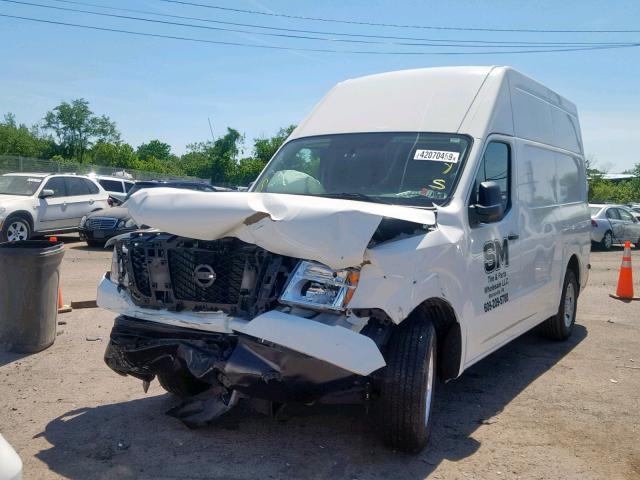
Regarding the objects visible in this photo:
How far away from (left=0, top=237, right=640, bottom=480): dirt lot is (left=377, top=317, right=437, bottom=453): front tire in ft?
0.80

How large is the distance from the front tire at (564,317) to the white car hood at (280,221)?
3871 mm

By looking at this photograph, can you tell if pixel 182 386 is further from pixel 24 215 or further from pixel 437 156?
pixel 24 215

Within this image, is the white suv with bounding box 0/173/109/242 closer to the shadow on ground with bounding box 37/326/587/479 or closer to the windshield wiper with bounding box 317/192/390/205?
the shadow on ground with bounding box 37/326/587/479

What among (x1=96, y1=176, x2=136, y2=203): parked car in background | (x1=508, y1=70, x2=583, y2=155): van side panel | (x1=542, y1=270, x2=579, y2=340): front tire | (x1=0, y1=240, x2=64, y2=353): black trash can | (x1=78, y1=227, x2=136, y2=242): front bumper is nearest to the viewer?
(x1=508, y1=70, x2=583, y2=155): van side panel

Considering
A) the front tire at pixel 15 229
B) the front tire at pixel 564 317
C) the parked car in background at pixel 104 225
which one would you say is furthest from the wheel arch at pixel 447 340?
the front tire at pixel 15 229

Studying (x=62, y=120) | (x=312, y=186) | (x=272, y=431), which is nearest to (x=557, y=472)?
(x=272, y=431)

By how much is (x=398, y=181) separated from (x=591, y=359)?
3419 mm

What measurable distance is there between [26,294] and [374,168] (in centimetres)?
350

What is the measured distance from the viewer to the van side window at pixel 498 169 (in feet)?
16.4

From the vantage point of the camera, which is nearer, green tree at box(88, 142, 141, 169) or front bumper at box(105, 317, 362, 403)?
front bumper at box(105, 317, 362, 403)

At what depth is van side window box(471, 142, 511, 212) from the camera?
499 centimetres

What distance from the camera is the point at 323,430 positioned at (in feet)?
14.7

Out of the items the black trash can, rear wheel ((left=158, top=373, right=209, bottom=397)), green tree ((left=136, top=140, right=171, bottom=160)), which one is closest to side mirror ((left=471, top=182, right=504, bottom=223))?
rear wheel ((left=158, top=373, right=209, bottom=397))

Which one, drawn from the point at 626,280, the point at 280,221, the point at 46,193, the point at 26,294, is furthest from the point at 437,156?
the point at 46,193
